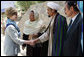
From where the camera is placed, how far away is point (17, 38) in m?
3.48

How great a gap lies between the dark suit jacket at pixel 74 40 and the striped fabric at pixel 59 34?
0.76 ft

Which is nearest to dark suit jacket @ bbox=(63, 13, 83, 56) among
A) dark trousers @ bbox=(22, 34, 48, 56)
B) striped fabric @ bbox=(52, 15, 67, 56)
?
striped fabric @ bbox=(52, 15, 67, 56)

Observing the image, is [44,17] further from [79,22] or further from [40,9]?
[79,22]

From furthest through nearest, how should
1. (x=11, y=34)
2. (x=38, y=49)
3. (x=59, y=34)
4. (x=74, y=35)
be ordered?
(x=38, y=49), (x=11, y=34), (x=59, y=34), (x=74, y=35)

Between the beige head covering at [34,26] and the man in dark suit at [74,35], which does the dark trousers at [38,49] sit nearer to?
the beige head covering at [34,26]

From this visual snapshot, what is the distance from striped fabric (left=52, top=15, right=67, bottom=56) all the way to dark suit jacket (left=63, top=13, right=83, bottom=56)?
A: 0.23m

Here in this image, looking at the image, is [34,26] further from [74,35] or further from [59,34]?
[74,35]

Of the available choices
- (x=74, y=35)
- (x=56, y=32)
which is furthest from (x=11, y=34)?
(x=74, y=35)

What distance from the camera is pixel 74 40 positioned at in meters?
2.82

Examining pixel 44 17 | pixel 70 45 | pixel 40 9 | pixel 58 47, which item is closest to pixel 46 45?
pixel 58 47

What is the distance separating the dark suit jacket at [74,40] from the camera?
9.18 ft

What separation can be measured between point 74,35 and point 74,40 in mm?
71

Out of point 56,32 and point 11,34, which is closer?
point 56,32

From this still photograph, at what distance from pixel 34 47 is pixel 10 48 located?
1.55 feet
